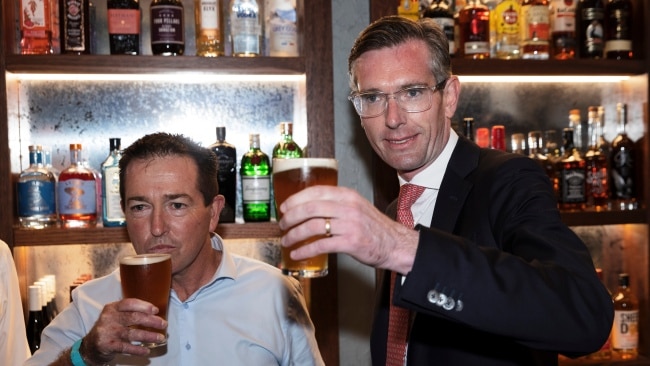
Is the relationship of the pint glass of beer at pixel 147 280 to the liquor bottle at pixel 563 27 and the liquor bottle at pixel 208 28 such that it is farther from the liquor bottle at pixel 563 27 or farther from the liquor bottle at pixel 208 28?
the liquor bottle at pixel 563 27

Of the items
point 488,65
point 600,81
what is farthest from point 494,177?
point 600,81

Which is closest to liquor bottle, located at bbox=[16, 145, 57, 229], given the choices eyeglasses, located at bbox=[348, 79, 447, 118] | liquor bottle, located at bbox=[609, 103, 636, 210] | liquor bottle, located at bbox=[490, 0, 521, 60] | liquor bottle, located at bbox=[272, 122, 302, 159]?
liquor bottle, located at bbox=[272, 122, 302, 159]

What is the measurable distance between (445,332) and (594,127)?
170 cm

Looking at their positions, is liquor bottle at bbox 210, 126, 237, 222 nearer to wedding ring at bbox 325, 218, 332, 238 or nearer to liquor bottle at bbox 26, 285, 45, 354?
liquor bottle at bbox 26, 285, 45, 354

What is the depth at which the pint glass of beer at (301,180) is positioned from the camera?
1071 millimetres

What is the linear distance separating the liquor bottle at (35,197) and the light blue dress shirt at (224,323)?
0.50 m

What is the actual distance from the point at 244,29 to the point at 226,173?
48 centimetres

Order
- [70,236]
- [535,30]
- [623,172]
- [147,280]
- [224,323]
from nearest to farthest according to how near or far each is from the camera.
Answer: [147,280], [224,323], [70,236], [535,30], [623,172]

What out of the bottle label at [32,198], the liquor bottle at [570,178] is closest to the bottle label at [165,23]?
the bottle label at [32,198]

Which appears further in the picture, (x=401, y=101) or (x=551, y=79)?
(x=551, y=79)

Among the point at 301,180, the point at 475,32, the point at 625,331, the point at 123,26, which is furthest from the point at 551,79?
the point at 301,180

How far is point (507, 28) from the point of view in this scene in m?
2.55

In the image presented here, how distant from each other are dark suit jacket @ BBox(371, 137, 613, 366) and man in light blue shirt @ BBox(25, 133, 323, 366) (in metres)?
0.61

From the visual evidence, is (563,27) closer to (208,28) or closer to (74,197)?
(208,28)
